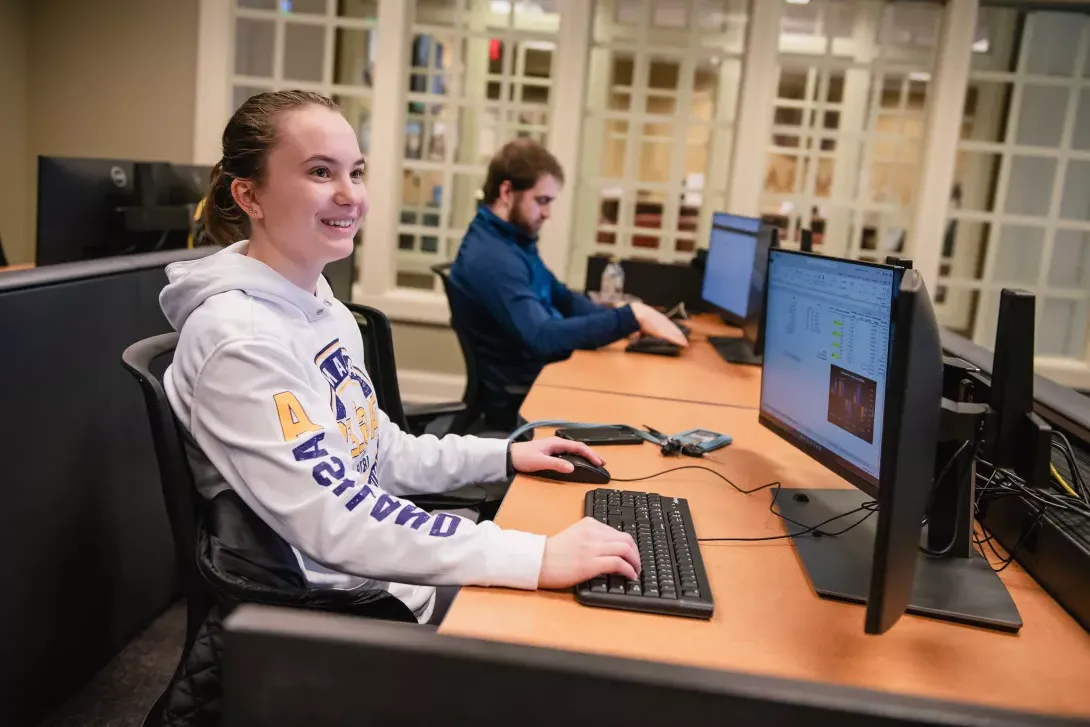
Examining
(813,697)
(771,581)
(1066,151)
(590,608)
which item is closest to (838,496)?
(771,581)

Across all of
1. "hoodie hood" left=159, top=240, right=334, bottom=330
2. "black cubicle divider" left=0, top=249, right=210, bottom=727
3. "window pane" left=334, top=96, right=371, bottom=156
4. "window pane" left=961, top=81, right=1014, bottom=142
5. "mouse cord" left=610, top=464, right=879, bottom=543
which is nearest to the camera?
"hoodie hood" left=159, top=240, right=334, bottom=330

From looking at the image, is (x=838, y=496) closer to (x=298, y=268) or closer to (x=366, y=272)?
(x=298, y=268)

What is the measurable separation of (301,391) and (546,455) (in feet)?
1.76

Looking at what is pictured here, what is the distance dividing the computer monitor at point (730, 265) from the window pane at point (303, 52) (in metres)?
2.68

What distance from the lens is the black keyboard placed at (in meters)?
1.06

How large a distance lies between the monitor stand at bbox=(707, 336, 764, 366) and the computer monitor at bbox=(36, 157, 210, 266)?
6.26 feet

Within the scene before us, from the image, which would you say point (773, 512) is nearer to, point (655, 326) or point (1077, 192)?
point (655, 326)

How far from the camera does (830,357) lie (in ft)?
4.63

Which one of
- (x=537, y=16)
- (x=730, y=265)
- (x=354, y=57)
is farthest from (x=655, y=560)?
(x=354, y=57)

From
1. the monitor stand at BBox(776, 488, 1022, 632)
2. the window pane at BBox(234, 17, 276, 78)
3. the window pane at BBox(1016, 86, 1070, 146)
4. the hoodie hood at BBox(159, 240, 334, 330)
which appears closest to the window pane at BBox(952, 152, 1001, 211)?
the window pane at BBox(1016, 86, 1070, 146)

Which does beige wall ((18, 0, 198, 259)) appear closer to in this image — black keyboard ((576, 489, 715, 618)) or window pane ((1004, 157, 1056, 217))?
black keyboard ((576, 489, 715, 618))

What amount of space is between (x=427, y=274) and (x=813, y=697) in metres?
4.37

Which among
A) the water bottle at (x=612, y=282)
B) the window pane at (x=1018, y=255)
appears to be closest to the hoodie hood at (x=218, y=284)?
the water bottle at (x=612, y=282)

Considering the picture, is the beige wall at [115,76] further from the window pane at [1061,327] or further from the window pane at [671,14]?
the window pane at [1061,327]
